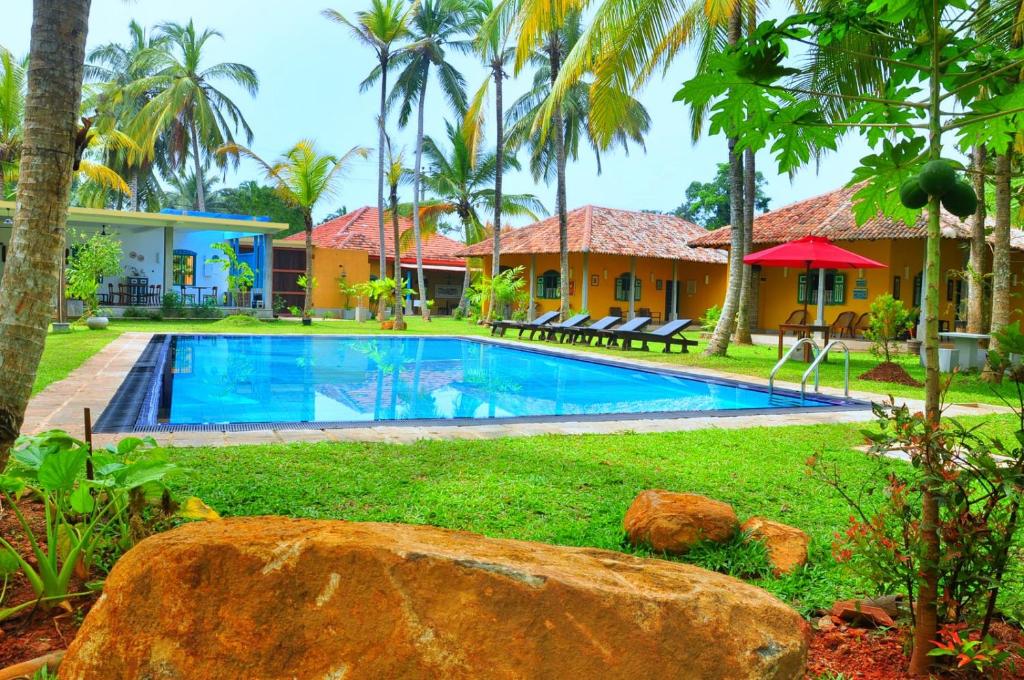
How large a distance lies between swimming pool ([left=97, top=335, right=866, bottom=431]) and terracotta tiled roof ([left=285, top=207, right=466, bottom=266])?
14161mm

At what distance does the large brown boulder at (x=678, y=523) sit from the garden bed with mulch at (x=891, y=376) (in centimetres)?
795

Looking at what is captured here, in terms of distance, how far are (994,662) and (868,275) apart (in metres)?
18.9

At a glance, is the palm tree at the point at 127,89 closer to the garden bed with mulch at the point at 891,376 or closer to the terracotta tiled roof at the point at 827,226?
the terracotta tiled roof at the point at 827,226

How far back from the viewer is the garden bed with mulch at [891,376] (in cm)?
1029

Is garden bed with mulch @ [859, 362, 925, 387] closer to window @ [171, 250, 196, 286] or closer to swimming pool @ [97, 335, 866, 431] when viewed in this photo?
swimming pool @ [97, 335, 866, 431]

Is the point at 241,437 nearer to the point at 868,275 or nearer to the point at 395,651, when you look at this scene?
the point at 395,651

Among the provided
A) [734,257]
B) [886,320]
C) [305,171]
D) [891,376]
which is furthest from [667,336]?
[305,171]

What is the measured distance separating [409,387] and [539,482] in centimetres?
652

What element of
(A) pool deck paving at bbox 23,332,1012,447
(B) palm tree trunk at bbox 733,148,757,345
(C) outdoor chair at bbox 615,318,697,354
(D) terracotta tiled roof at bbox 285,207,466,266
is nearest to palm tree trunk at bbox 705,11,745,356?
(B) palm tree trunk at bbox 733,148,757,345

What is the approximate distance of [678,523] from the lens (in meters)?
3.35

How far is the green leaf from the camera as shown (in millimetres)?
2250

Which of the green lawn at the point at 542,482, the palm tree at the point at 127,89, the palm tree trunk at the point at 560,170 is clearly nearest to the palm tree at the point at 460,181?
the palm tree trunk at the point at 560,170

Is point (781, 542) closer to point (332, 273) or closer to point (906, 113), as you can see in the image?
point (906, 113)

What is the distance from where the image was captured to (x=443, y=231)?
42156 mm
